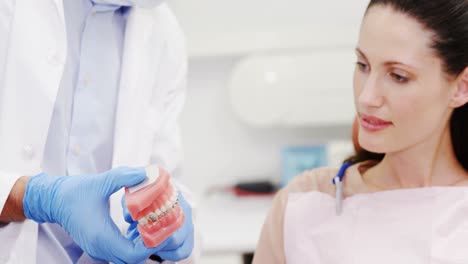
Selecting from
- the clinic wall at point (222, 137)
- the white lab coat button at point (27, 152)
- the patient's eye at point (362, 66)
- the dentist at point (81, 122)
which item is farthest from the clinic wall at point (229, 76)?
the white lab coat button at point (27, 152)

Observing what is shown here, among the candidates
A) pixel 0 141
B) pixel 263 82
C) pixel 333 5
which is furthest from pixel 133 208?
pixel 333 5

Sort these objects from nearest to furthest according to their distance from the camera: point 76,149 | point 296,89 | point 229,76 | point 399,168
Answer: point 76,149
point 399,168
point 296,89
point 229,76

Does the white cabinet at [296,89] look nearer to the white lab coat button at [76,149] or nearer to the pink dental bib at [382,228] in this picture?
the pink dental bib at [382,228]

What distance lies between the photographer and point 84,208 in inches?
44.3

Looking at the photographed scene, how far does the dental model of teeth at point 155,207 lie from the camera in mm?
1039

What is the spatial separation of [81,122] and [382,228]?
0.69m

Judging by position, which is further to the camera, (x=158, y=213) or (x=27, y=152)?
(x=27, y=152)

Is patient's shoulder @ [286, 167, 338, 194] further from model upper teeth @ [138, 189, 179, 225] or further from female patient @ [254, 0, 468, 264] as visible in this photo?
model upper teeth @ [138, 189, 179, 225]

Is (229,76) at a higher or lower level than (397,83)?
lower

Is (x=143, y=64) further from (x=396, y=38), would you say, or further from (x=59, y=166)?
(x=396, y=38)

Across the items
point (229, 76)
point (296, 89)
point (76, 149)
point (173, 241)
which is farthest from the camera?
point (229, 76)

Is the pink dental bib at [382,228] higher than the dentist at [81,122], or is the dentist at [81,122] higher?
the dentist at [81,122]

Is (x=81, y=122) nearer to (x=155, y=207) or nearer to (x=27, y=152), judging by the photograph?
(x=27, y=152)

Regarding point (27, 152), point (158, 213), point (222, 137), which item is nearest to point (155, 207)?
point (158, 213)
